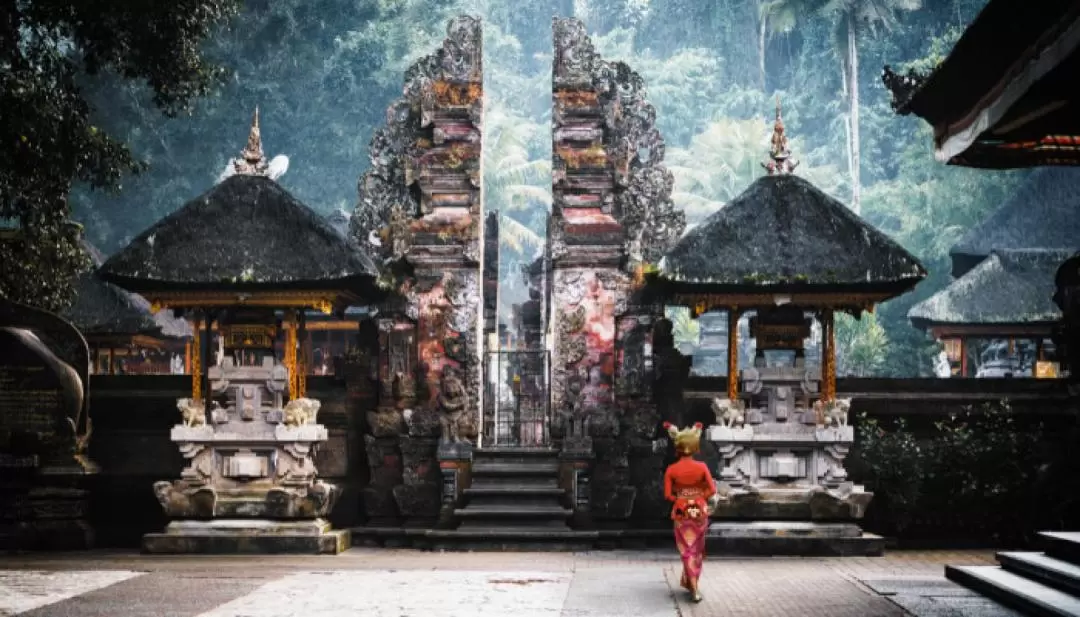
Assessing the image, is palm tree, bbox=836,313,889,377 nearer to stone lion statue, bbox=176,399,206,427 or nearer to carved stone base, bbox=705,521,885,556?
carved stone base, bbox=705,521,885,556

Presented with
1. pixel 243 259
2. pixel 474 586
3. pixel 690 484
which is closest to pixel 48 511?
pixel 243 259

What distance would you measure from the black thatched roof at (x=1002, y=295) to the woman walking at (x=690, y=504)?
16918mm

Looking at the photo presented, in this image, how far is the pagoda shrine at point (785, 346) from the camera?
14773 mm

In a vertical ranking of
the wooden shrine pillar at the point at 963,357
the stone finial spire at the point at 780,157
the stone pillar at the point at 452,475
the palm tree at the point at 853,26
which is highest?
the palm tree at the point at 853,26

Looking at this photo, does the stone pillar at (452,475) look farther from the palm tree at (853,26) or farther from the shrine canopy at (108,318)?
the palm tree at (853,26)

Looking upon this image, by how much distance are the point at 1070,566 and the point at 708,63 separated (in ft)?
155

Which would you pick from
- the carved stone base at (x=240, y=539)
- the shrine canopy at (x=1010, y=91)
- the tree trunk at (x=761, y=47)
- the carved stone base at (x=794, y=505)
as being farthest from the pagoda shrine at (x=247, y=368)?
the tree trunk at (x=761, y=47)

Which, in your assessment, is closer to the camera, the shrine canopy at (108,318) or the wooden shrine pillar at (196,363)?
the wooden shrine pillar at (196,363)

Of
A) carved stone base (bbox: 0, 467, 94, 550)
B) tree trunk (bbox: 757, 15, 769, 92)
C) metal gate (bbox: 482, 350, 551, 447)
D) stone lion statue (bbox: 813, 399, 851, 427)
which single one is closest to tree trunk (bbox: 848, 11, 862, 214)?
tree trunk (bbox: 757, 15, 769, 92)

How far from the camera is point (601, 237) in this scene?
55.8ft

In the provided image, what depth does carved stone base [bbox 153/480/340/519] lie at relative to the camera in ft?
49.7

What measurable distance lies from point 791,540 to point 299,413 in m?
5.48

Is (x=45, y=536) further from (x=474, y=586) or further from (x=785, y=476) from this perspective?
(x=785, y=476)

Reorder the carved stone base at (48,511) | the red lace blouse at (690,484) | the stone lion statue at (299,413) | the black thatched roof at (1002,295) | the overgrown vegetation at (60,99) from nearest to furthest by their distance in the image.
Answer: the red lace blouse at (690,484) < the overgrown vegetation at (60,99) < the stone lion statue at (299,413) < the carved stone base at (48,511) < the black thatched roof at (1002,295)
